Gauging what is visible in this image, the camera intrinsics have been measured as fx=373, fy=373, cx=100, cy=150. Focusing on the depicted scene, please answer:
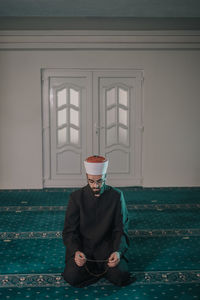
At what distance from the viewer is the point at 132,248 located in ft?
12.6

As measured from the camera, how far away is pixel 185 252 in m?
3.72

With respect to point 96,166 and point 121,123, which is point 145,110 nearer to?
point 121,123

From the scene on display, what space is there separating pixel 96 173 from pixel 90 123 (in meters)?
3.65

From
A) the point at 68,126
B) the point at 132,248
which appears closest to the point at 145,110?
the point at 68,126

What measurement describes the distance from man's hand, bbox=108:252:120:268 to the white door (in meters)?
3.80

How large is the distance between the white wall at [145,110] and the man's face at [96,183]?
3652 millimetres

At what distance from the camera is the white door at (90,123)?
256 inches

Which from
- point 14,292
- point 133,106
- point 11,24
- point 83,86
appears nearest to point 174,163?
point 133,106

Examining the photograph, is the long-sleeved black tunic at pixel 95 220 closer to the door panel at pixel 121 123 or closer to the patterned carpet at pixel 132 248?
the patterned carpet at pixel 132 248

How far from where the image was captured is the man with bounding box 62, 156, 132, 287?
118 inches

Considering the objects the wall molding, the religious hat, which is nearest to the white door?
the wall molding

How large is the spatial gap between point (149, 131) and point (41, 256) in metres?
3.59

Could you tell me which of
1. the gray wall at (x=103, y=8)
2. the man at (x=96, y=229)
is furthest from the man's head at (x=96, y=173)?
the gray wall at (x=103, y=8)

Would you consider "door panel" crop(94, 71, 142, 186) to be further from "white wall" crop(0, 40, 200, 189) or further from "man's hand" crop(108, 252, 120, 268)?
"man's hand" crop(108, 252, 120, 268)
